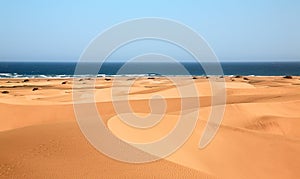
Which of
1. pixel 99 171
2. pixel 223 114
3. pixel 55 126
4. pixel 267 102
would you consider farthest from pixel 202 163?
pixel 267 102

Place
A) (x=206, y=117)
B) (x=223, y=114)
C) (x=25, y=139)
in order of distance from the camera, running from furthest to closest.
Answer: (x=223, y=114) → (x=206, y=117) → (x=25, y=139)

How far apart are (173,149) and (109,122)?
3.26 m

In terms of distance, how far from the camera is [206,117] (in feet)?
51.8

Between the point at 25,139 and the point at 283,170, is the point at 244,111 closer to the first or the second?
the point at 283,170

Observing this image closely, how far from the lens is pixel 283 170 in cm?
1109

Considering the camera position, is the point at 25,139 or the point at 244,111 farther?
the point at 244,111

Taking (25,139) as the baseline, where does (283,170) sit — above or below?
below

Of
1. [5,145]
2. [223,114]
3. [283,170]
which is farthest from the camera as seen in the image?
[223,114]

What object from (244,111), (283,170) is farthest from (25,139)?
(244,111)

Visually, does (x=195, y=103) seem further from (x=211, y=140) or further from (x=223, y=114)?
(x=211, y=140)

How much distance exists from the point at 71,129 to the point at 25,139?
62.6 inches

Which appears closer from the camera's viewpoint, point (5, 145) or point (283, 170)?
point (5, 145)

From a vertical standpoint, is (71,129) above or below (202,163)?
above

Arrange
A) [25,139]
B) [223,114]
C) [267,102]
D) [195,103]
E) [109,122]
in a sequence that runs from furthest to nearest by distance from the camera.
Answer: [195,103] → [267,102] → [223,114] → [109,122] → [25,139]
